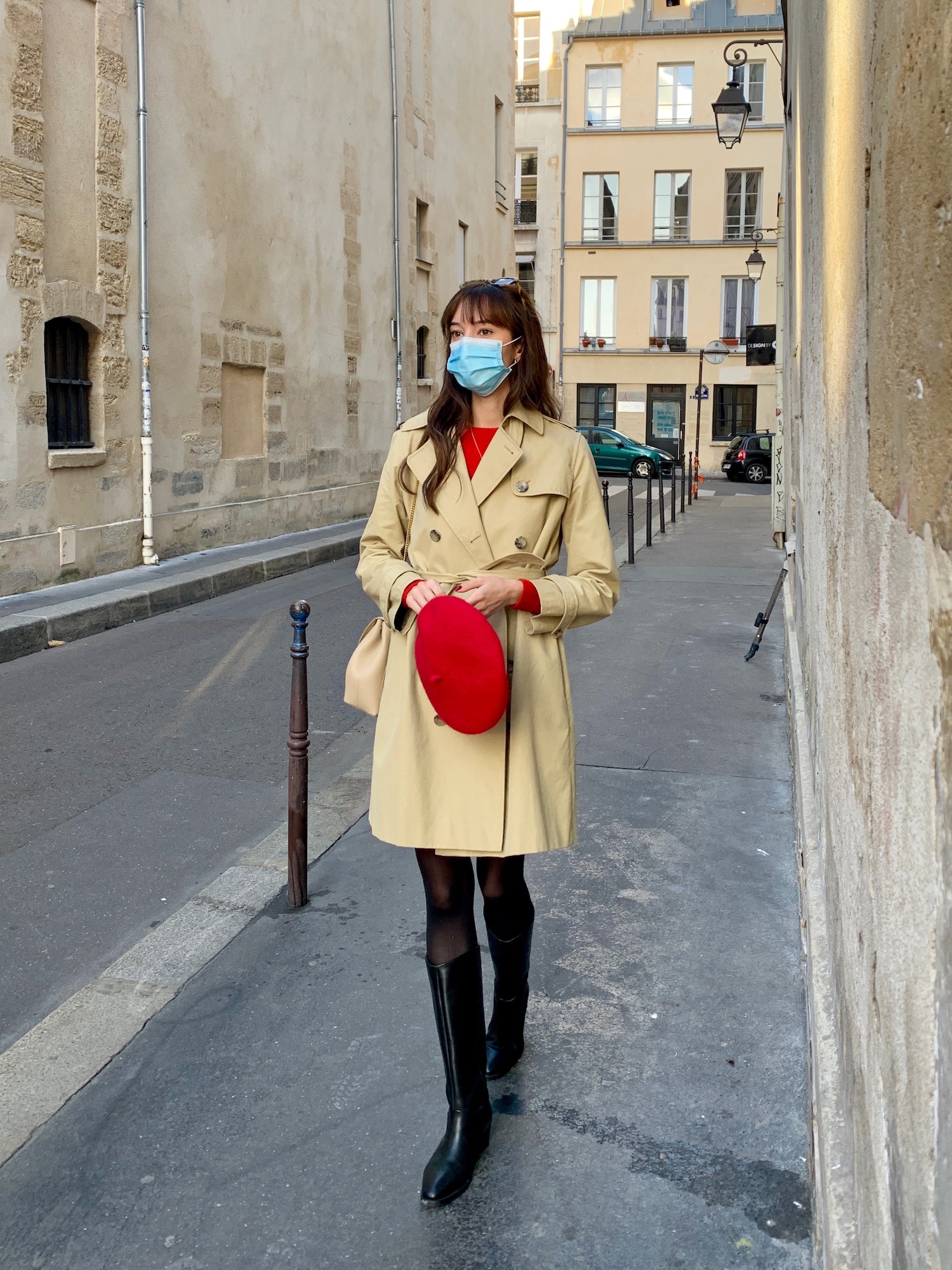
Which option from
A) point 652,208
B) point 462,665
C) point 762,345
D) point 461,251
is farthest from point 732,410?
point 462,665

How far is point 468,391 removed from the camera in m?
2.92

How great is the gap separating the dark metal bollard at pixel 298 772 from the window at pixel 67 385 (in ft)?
26.9

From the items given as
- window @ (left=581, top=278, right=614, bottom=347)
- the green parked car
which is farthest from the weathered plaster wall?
window @ (left=581, top=278, right=614, bottom=347)

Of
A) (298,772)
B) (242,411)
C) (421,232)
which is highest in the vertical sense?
(421,232)

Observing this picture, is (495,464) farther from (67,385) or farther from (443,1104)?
(67,385)

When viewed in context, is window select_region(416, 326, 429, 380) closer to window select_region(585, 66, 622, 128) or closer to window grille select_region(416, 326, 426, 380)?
window grille select_region(416, 326, 426, 380)

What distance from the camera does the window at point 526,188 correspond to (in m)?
41.4

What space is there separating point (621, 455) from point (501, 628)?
32996 mm

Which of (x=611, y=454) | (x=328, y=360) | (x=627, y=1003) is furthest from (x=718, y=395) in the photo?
(x=627, y=1003)

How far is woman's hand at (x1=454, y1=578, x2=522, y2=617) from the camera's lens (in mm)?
2654

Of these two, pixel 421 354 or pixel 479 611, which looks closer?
pixel 479 611

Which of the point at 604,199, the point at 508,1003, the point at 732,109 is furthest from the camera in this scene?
the point at 604,199

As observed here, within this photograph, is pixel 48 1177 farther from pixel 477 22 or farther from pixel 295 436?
pixel 477 22

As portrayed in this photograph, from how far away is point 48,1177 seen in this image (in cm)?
273
